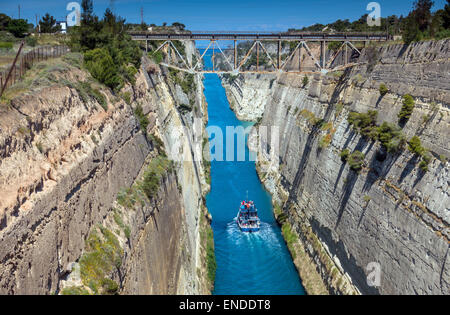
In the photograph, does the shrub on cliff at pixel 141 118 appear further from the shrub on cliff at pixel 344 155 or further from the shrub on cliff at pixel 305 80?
the shrub on cliff at pixel 305 80

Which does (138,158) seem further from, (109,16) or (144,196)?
(109,16)

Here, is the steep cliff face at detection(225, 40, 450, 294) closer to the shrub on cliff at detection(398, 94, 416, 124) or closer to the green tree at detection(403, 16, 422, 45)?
the shrub on cliff at detection(398, 94, 416, 124)

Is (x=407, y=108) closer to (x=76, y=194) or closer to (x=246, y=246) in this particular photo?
(x=76, y=194)

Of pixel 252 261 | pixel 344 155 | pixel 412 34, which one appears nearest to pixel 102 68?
pixel 344 155

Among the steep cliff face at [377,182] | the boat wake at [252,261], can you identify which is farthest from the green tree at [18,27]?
the steep cliff face at [377,182]

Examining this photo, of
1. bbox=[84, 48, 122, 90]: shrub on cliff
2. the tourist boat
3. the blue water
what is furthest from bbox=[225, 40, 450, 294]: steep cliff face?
bbox=[84, 48, 122, 90]: shrub on cliff
